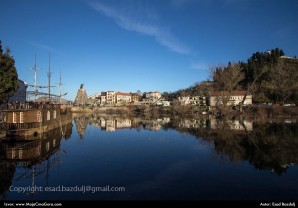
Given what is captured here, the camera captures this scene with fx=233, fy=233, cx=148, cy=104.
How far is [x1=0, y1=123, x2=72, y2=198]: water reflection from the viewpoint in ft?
59.8

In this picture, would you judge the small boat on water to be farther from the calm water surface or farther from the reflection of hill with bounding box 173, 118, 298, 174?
the reflection of hill with bounding box 173, 118, 298, 174

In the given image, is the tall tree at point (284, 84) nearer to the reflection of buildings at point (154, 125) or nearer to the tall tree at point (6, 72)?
the reflection of buildings at point (154, 125)

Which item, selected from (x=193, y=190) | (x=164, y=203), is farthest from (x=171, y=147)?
(x=164, y=203)

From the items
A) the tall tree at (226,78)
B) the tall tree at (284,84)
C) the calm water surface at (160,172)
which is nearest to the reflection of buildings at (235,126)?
the calm water surface at (160,172)

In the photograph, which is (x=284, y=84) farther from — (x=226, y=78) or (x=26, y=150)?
(x=26, y=150)

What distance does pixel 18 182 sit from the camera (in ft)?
55.7

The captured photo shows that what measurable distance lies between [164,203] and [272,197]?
6.53m

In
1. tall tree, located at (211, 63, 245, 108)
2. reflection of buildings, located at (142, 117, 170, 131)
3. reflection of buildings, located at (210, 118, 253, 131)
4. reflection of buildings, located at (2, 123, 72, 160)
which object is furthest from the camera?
tall tree, located at (211, 63, 245, 108)

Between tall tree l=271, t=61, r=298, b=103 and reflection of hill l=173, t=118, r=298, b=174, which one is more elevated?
tall tree l=271, t=61, r=298, b=103

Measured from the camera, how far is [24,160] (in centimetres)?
2309

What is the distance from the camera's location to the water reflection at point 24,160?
18219mm

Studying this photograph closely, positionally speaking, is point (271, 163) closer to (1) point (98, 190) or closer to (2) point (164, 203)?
(2) point (164, 203)

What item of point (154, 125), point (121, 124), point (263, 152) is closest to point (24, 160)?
point (263, 152)

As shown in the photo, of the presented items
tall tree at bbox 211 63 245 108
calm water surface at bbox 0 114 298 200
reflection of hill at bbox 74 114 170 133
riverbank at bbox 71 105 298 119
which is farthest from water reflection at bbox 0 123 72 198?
tall tree at bbox 211 63 245 108
